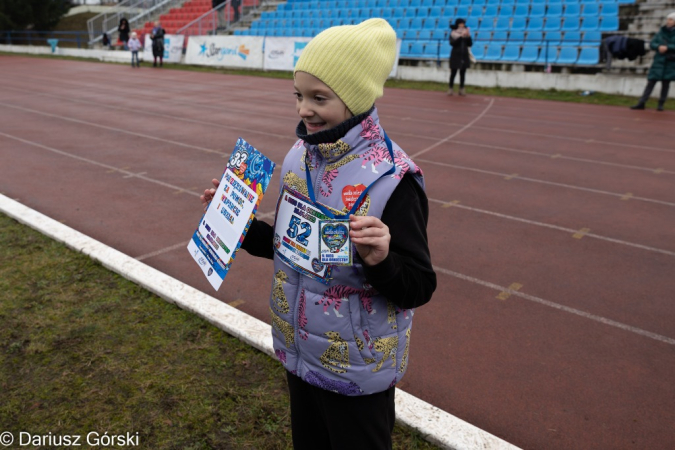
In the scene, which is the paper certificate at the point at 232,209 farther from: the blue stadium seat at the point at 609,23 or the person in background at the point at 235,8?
the person in background at the point at 235,8

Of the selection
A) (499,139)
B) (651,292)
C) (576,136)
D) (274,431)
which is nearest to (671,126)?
(576,136)

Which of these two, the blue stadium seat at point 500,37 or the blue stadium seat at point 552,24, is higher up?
the blue stadium seat at point 552,24

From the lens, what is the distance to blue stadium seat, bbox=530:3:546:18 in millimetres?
21325

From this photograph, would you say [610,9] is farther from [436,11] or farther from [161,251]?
[161,251]

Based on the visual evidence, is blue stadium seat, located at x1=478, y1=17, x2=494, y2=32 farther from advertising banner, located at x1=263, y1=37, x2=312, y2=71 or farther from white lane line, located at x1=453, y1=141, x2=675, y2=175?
white lane line, located at x1=453, y1=141, x2=675, y2=175

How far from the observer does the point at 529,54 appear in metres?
19.7

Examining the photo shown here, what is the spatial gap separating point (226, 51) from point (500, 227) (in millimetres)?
22186

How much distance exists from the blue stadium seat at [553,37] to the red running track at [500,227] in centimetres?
589

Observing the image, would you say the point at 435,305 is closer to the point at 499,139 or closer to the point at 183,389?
the point at 183,389

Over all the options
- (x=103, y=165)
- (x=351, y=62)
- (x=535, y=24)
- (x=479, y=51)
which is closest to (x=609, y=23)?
(x=535, y=24)

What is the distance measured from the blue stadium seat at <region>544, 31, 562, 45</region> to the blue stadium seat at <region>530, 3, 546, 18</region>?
1.29 m

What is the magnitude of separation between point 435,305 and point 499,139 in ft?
24.2

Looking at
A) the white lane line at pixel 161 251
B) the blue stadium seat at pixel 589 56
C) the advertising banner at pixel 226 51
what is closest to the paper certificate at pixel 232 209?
the white lane line at pixel 161 251

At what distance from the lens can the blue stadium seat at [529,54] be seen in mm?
19484
